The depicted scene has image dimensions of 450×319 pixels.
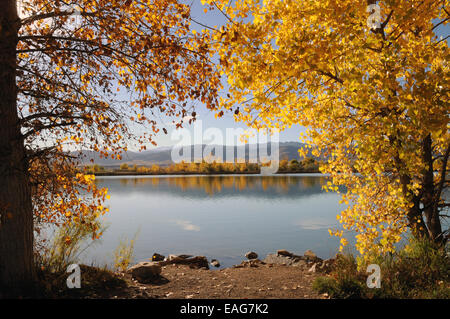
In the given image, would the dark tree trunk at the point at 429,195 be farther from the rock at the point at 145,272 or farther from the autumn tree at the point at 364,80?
the rock at the point at 145,272

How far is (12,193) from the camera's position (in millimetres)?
5281

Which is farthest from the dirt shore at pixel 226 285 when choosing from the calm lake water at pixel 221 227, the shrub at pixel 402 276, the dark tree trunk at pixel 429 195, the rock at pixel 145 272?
the dark tree trunk at pixel 429 195

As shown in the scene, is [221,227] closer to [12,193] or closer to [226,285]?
[226,285]

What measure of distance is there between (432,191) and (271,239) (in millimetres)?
11813

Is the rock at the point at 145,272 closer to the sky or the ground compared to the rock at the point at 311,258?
closer to the sky

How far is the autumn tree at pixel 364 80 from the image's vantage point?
16.4ft

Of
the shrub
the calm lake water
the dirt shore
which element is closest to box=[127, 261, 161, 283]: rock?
the dirt shore

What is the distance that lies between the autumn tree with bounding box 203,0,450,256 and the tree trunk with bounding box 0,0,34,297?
12.4ft

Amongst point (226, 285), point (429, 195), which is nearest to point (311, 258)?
point (429, 195)

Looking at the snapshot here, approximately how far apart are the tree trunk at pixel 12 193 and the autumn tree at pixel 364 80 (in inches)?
149

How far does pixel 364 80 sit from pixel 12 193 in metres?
6.32

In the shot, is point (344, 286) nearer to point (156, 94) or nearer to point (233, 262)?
point (156, 94)

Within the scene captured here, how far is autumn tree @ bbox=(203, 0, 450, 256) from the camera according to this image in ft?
16.4

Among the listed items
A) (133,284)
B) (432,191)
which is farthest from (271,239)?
(133,284)
